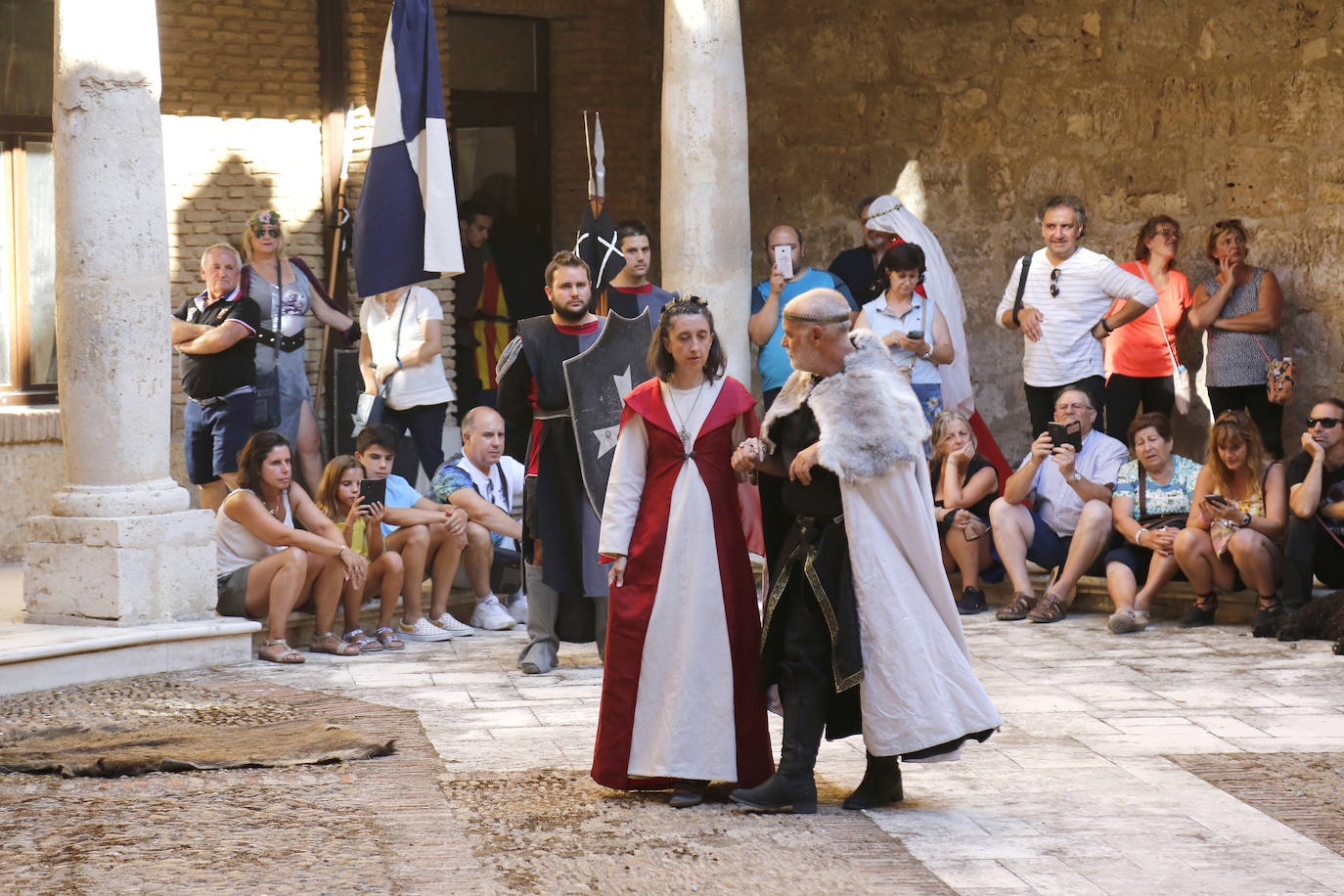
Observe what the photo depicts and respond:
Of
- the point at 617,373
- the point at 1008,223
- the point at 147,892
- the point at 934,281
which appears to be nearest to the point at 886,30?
the point at 1008,223

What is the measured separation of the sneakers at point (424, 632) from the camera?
8.05 metres

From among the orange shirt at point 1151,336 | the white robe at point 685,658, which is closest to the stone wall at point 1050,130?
the orange shirt at point 1151,336

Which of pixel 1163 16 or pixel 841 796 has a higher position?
pixel 1163 16

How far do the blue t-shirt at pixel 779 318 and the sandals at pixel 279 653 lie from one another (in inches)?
136

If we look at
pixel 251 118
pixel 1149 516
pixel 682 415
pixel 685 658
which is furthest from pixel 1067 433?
pixel 251 118

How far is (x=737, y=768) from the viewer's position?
16.3 ft

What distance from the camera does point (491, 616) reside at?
8.32 metres

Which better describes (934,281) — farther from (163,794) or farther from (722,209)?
(163,794)

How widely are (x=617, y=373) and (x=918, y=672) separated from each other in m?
2.51

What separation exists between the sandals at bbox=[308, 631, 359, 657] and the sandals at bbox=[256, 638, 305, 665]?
20 cm

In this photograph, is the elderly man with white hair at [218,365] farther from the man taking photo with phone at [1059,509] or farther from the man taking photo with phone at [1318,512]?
the man taking photo with phone at [1318,512]

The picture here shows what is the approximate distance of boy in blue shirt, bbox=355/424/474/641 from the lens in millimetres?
7957

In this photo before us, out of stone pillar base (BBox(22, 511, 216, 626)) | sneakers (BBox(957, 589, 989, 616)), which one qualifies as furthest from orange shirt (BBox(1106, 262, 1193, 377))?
stone pillar base (BBox(22, 511, 216, 626))

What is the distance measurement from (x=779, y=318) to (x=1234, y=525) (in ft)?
9.48
